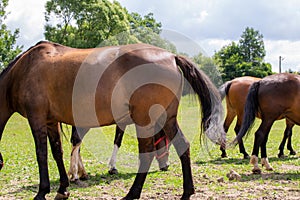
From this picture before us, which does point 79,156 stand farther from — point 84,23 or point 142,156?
point 84,23

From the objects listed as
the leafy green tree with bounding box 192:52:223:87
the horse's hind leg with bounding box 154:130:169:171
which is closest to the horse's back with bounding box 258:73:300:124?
the horse's hind leg with bounding box 154:130:169:171

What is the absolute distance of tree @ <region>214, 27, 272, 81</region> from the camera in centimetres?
5862

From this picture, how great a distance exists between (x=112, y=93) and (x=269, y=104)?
385cm

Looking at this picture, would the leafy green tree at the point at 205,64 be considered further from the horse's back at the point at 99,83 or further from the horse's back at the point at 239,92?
the horse's back at the point at 99,83

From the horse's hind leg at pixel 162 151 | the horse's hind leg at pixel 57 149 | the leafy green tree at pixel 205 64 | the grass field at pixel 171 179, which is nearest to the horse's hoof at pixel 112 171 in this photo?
the grass field at pixel 171 179

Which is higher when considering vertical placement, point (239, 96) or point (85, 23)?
point (85, 23)

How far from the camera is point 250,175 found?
7254 mm

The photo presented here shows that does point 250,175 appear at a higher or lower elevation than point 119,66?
lower

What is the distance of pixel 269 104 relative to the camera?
7598mm

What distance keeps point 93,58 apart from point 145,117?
1.02 metres

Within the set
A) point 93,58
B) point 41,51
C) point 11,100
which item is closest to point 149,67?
point 93,58

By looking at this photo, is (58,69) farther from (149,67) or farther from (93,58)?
(149,67)

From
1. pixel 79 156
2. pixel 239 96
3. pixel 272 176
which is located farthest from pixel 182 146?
pixel 239 96

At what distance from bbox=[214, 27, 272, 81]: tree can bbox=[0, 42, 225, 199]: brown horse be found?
4927cm
